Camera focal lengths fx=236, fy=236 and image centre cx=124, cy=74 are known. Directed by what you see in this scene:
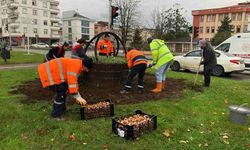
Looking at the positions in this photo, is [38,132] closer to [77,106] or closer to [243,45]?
[77,106]

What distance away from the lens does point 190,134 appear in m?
4.62

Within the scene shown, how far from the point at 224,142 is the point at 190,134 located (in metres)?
0.62

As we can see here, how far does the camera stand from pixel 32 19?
245ft

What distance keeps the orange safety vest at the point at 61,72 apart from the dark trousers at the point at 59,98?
204 millimetres

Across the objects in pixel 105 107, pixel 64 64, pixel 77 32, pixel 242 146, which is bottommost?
pixel 242 146

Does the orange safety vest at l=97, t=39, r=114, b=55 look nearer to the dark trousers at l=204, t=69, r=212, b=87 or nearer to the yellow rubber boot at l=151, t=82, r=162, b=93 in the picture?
the yellow rubber boot at l=151, t=82, r=162, b=93

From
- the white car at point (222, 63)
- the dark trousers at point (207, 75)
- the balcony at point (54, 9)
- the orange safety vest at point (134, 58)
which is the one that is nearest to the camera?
the orange safety vest at point (134, 58)

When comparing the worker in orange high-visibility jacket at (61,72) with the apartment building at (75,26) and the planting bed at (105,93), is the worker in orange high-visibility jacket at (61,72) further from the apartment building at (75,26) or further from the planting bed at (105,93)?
the apartment building at (75,26)

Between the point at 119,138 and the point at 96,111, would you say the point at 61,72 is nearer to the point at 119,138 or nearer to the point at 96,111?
the point at 96,111

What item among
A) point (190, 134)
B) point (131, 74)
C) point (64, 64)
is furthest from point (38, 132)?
point (131, 74)

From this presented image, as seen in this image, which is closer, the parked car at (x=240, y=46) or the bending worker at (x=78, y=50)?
the bending worker at (x=78, y=50)

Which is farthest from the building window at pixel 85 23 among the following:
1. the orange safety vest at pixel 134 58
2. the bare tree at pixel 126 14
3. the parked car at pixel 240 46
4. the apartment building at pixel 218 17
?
the orange safety vest at pixel 134 58

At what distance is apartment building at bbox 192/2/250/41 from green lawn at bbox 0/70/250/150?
6924 centimetres

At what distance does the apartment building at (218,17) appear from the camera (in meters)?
69.4
